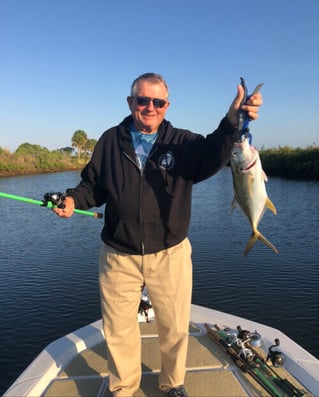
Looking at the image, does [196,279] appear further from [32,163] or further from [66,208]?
[32,163]

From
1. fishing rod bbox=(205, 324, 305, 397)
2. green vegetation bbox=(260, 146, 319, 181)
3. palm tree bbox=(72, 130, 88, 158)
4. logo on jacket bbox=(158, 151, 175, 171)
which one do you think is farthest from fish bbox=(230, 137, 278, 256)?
palm tree bbox=(72, 130, 88, 158)

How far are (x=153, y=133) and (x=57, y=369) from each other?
2568mm

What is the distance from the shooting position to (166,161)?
9.98 ft

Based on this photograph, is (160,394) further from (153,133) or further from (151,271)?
(153,133)

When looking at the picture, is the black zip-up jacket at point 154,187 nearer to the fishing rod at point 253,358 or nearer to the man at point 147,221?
the man at point 147,221

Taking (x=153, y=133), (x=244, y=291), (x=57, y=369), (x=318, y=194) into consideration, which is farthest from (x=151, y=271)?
(x=318, y=194)

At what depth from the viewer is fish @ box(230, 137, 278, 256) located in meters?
2.72

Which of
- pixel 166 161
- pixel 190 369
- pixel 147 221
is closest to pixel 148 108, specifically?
pixel 166 161

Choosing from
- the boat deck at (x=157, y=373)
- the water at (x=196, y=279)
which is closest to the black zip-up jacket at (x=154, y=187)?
the boat deck at (x=157, y=373)

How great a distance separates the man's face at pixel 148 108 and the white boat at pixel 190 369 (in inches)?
93.8

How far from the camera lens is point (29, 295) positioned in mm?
9844

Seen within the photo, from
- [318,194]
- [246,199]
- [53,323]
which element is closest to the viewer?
[246,199]

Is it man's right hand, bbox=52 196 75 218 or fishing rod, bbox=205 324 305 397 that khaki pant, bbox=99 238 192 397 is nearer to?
man's right hand, bbox=52 196 75 218

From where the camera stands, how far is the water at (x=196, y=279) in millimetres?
8300
